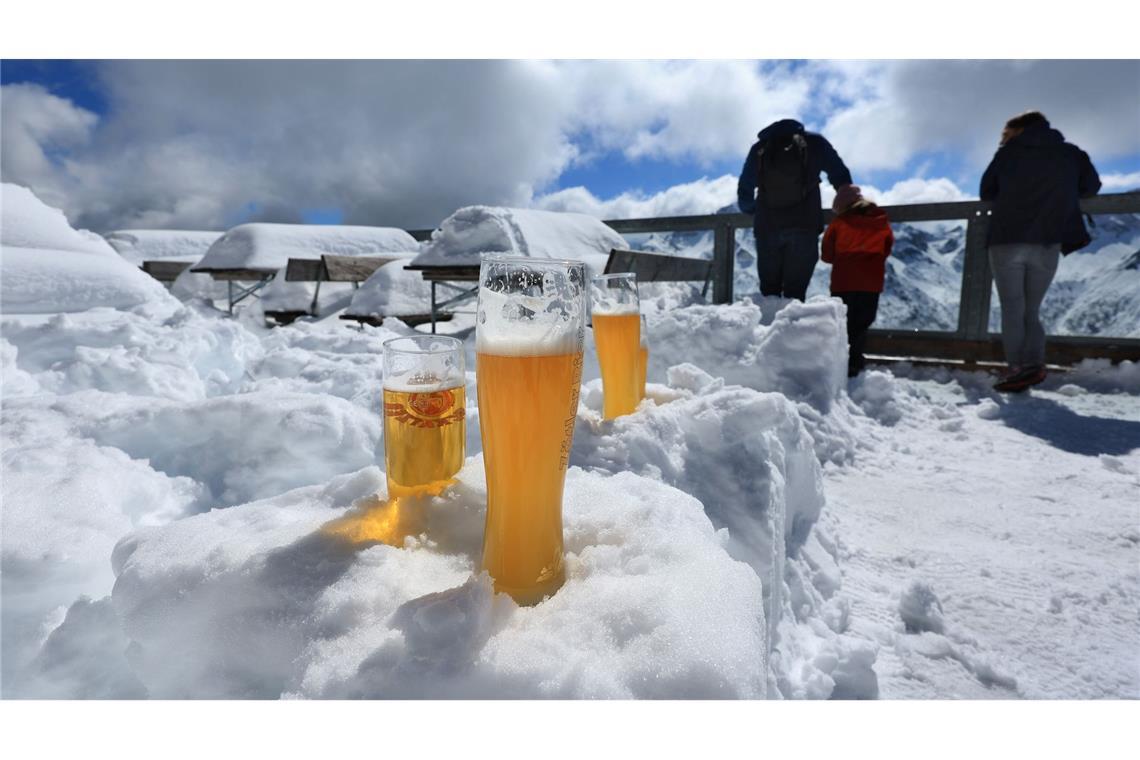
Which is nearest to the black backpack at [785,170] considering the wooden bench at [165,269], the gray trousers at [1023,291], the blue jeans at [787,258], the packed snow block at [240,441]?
the blue jeans at [787,258]

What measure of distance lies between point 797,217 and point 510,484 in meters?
4.78

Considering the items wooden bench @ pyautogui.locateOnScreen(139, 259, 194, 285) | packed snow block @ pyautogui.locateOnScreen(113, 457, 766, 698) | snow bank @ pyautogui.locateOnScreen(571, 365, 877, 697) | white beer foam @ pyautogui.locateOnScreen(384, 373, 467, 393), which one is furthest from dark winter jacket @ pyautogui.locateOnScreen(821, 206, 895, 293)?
wooden bench @ pyautogui.locateOnScreen(139, 259, 194, 285)

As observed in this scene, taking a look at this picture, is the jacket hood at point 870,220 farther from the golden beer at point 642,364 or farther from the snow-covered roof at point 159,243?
the snow-covered roof at point 159,243

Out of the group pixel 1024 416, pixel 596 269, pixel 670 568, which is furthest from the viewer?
pixel 596 269

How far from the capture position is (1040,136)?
182 inches

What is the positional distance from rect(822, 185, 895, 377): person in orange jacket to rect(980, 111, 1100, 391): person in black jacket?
0.90m

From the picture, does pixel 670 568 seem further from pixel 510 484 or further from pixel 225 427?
pixel 225 427

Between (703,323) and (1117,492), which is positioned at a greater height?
(703,323)

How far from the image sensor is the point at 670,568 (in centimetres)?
99

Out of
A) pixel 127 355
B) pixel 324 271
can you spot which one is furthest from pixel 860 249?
pixel 324 271

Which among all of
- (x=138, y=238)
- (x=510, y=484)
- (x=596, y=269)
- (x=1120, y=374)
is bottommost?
(x=1120, y=374)

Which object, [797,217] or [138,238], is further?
[138,238]

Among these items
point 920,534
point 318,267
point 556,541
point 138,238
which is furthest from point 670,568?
point 138,238

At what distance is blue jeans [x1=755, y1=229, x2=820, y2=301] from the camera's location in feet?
16.8
